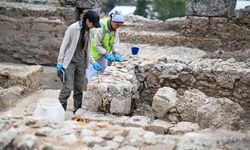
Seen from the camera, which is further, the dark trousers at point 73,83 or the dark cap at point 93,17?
the dark trousers at point 73,83

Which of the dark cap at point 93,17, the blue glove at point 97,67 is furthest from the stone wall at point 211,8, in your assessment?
the dark cap at point 93,17

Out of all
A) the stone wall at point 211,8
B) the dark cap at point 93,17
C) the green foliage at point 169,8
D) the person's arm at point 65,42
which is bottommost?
the person's arm at point 65,42

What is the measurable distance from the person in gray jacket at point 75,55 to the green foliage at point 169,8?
2461 centimetres

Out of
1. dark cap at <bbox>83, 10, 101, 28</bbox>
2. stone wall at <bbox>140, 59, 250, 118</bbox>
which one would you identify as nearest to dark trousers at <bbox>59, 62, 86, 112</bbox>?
dark cap at <bbox>83, 10, 101, 28</bbox>

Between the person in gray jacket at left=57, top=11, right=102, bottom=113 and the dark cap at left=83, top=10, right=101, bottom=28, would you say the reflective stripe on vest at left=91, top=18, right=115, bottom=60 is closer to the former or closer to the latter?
the person in gray jacket at left=57, top=11, right=102, bottom=113

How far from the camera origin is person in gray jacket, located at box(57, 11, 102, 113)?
6.17m

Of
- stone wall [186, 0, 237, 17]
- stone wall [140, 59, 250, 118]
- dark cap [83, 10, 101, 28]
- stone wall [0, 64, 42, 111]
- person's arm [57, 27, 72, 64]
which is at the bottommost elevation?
stone wall [0, 64, 42, 111]

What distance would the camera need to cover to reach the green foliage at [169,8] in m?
31.0

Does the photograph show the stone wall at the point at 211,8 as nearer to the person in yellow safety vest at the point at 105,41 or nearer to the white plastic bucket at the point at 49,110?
the person in yellow safety vest at the point at 105,41

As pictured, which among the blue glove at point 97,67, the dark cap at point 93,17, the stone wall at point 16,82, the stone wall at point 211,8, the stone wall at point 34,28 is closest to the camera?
the dark cap at point 93,17

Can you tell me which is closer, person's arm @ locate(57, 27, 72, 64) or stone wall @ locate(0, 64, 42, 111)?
person's arm @ locate(57, 27, 72, 64)

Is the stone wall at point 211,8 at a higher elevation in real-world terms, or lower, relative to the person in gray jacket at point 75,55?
higher

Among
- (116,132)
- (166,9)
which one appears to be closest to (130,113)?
(116,132)

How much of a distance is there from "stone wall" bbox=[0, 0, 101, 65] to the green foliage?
2117 cm
